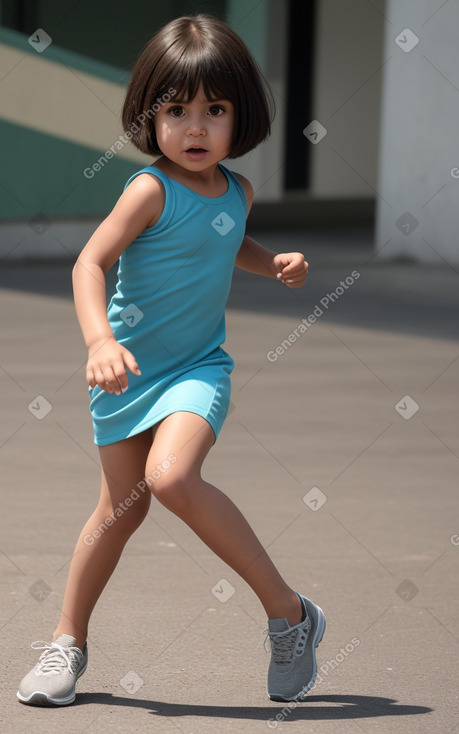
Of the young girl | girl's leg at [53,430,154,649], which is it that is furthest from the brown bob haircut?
girl's leg at [53,430,154,649]

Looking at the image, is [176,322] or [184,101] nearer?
[184,101]

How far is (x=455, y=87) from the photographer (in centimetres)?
1234

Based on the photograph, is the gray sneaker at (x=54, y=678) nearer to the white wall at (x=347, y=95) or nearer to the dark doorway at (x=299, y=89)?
the dark doorway at (x=299, y=89)

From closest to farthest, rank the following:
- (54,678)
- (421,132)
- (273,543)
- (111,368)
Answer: (111,368)
(54,678)
(273,543)
(421,132)

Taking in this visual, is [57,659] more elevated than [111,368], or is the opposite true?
[111,368]

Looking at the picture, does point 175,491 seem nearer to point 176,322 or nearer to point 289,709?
point 176,322

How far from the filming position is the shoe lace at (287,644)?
3.05m

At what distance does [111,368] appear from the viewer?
8.59 ft

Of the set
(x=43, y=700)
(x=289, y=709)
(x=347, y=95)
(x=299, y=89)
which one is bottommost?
(x=299, y=89)

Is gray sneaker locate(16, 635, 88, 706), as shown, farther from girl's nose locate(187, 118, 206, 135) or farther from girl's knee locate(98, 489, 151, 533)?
girl's nose locate(187, 118, 206, 135)

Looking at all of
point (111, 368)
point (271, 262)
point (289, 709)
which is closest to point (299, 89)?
point (271, 262)

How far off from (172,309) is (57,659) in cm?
88

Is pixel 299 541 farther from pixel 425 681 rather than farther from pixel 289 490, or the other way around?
pixel 425 681

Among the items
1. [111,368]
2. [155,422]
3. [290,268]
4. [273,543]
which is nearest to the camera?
[111,368]
